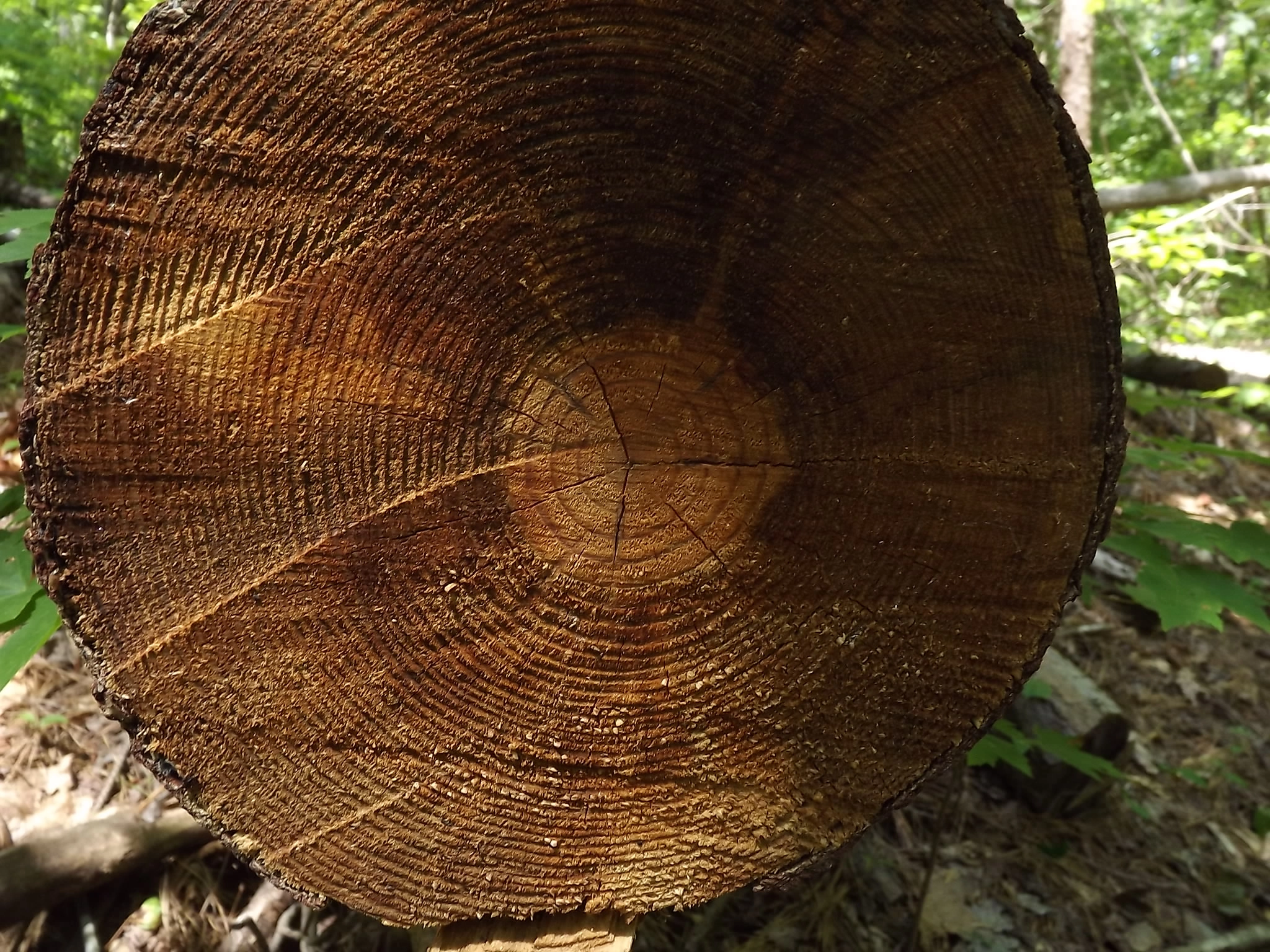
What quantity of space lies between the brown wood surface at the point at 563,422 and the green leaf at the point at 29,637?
0.15m

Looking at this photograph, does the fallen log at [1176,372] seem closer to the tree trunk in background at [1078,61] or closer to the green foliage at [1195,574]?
the tree trunk in background at [1078,61]

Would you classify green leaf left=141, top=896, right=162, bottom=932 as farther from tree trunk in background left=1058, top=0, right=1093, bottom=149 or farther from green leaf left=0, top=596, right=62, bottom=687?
tree trunk in background left=1058, top=0, right=1093, bottom=149

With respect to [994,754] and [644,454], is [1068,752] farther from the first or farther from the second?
[644,454]

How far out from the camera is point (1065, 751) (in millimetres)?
2154

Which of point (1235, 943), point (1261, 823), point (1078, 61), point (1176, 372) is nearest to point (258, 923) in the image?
point (1235, 943)

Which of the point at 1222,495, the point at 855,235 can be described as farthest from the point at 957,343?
the point at 1222,495

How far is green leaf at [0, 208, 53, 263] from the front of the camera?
1.41 meters

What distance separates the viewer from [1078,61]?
514cm

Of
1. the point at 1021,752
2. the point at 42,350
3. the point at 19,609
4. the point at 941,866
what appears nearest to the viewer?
the point at 42,350

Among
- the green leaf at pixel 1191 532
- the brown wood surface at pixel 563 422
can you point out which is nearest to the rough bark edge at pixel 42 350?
the brown wood surface at pixel 563 422

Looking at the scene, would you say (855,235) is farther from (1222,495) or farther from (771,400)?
(1222,495)

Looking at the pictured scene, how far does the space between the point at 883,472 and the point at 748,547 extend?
0.78ft

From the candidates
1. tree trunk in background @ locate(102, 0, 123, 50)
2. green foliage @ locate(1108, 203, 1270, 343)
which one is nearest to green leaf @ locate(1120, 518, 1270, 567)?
green foliage @ locate(1108, 203, 1270, 343)

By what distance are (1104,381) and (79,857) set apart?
2250mm
